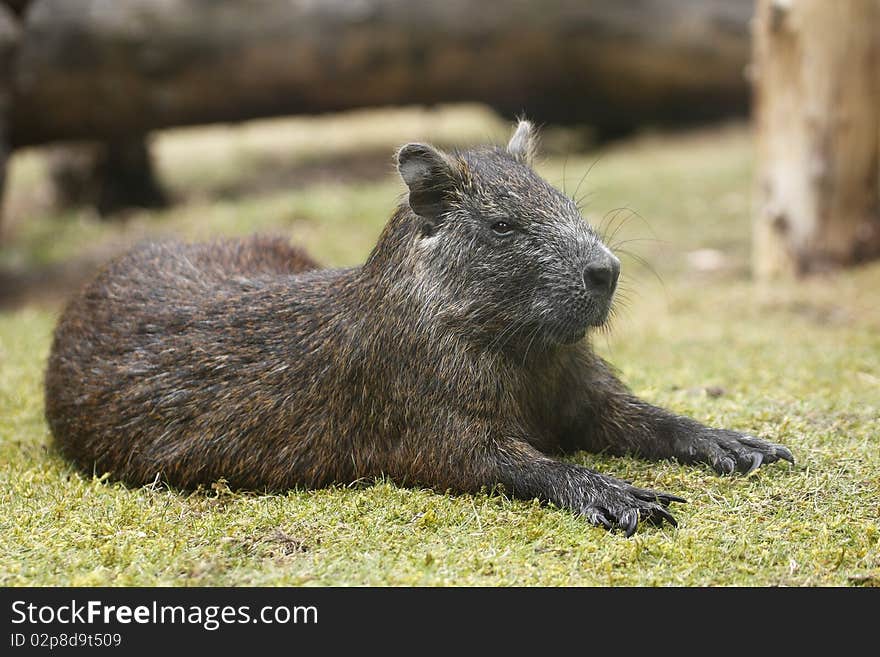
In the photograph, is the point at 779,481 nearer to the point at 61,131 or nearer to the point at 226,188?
the point at 61,131

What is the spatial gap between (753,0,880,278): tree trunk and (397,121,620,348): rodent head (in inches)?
204

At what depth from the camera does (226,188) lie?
13.8 m

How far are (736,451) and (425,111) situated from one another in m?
9.73

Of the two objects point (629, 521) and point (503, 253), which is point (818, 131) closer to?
point (503, 253)

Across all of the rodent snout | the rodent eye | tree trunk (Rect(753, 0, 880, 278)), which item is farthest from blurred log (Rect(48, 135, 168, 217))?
the rodent snout

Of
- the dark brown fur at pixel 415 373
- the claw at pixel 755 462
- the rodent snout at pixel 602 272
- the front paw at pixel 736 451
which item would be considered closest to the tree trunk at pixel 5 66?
the dark brown fur at pixel 415 373

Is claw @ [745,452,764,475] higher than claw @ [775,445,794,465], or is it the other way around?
claw @ [775,445,794,465]

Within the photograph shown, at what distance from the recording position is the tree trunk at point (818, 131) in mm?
9328

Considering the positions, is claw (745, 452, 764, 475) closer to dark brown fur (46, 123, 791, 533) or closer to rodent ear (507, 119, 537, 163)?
dark brown fur (46, 123, 791, 533)

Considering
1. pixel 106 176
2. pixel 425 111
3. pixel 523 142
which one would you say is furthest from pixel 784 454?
pixel 106 176

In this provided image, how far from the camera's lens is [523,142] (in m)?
5.70

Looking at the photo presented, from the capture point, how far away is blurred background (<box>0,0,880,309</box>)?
381 inches

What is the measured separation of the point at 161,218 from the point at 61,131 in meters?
1.41
